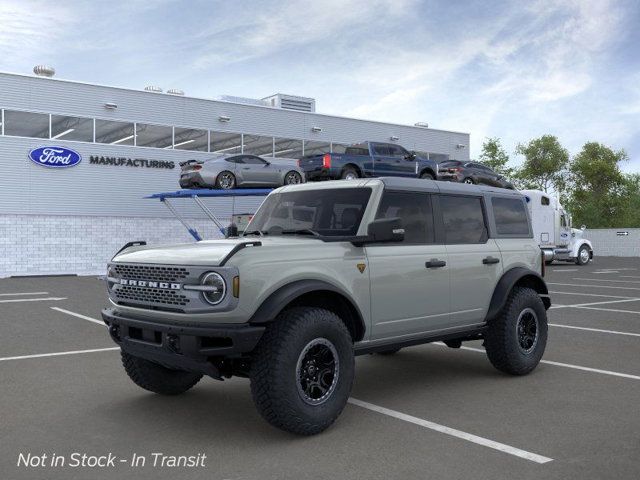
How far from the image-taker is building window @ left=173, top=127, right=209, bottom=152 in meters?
30.1

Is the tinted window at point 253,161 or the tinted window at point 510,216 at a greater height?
the tinted window at point 253,161

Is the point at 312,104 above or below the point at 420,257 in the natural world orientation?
above

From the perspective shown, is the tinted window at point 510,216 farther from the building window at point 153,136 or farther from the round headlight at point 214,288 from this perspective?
the building window at point 153,136

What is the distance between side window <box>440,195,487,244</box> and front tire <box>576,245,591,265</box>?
88.2 feet

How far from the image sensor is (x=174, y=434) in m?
4.92

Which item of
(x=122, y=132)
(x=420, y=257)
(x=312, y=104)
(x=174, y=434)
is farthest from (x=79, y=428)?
(x=312, y=104)

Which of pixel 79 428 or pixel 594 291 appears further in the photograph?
pixel 594 291

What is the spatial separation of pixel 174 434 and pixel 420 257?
2.63 m

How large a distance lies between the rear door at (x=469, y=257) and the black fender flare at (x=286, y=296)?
4.85 feet

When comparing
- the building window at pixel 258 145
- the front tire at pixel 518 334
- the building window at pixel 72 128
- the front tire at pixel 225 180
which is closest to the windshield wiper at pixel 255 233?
the front tire at pixel 518 334

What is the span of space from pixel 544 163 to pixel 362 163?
54.7 m

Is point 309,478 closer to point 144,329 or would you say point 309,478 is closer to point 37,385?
point 144,329

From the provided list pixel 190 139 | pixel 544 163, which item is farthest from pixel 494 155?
pixel 190 139

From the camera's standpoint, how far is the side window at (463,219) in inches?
254
